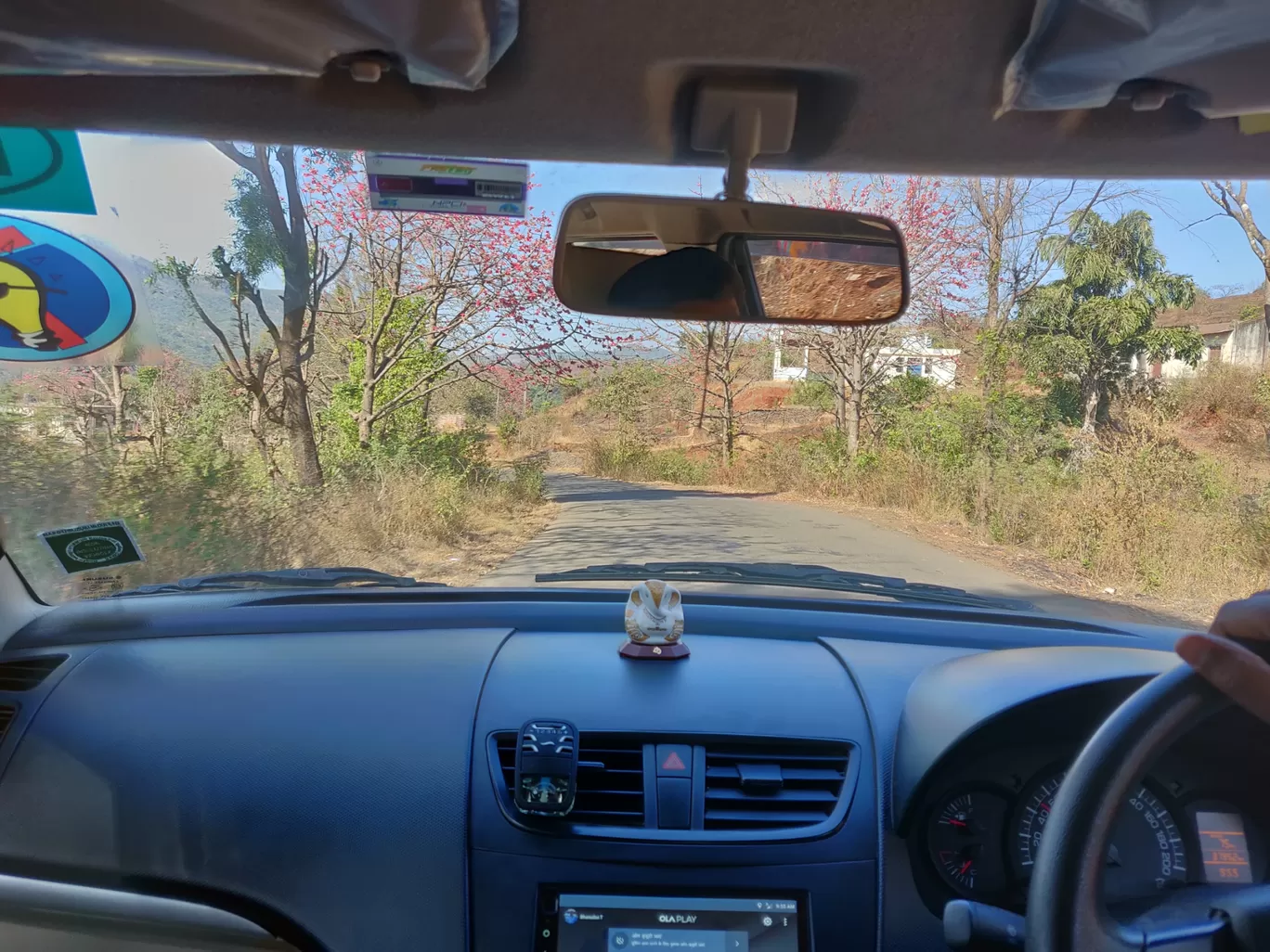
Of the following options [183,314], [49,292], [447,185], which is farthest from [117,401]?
[447,185]

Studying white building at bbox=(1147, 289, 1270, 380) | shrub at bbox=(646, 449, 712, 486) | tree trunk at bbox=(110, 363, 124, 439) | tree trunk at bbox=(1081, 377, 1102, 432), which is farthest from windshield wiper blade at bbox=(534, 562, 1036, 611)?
white building at bbox=(1147, 289, 1270, 380)

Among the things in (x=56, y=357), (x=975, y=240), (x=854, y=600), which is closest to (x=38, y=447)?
(x=56, y=357)

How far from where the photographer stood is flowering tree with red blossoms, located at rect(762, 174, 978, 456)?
3.18 m

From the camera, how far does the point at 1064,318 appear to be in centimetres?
857

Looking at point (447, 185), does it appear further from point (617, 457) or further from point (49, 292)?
point (617, 457)

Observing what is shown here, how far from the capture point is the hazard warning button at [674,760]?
2.33m

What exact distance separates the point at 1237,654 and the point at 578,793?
1.58 m

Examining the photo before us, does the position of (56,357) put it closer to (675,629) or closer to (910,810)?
(675,629)

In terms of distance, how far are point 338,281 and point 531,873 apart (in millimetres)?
4937

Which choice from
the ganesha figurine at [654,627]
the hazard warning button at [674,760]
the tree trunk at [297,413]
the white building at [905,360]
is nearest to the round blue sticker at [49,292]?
the ganesha figurine at [654,627]

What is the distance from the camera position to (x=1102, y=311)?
8.72m

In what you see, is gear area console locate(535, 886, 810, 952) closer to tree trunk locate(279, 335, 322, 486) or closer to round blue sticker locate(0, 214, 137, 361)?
round blue sticker locate(0, 214, 137, 361)

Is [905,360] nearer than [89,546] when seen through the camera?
No

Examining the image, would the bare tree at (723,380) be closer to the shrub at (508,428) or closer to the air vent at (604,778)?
the shrub at (508,428)
